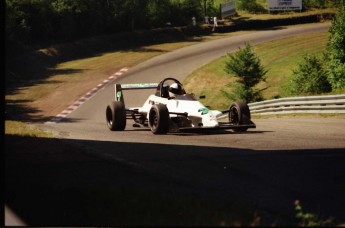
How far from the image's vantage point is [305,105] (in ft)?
73.3

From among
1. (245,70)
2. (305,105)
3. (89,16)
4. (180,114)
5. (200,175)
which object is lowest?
(305,105)

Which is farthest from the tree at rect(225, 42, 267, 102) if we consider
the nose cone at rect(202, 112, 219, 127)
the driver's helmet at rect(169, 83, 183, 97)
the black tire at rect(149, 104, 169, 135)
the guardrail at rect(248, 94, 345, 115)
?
the black tire at rect(149, 104, 169, 135)

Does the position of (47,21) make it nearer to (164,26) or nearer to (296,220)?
(164,26)

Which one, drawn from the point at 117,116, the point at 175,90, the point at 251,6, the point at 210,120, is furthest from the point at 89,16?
the point at 210,120

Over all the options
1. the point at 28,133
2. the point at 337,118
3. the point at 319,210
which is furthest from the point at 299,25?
the point at 319,210

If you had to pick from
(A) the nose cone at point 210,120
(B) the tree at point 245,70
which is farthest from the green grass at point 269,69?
(A) the nose cone at point 210,120

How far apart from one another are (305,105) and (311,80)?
300 inches

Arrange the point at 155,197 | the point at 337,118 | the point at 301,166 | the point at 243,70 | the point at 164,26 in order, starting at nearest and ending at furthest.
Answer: the point at 155,197 → the point at 301,166 → the point at 337,118 → the point at 243,70 → the point at 164,26

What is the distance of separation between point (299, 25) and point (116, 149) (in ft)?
168

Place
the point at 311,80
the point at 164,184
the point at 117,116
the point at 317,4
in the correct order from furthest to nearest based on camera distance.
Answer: the point at 317,4 → the point at 311,80 → the point at 117,116 → the point at 164,184

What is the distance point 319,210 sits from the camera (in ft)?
20.8

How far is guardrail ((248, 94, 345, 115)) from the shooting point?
20295mm

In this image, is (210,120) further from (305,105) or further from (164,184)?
(305,105)

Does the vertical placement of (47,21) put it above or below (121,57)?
above
